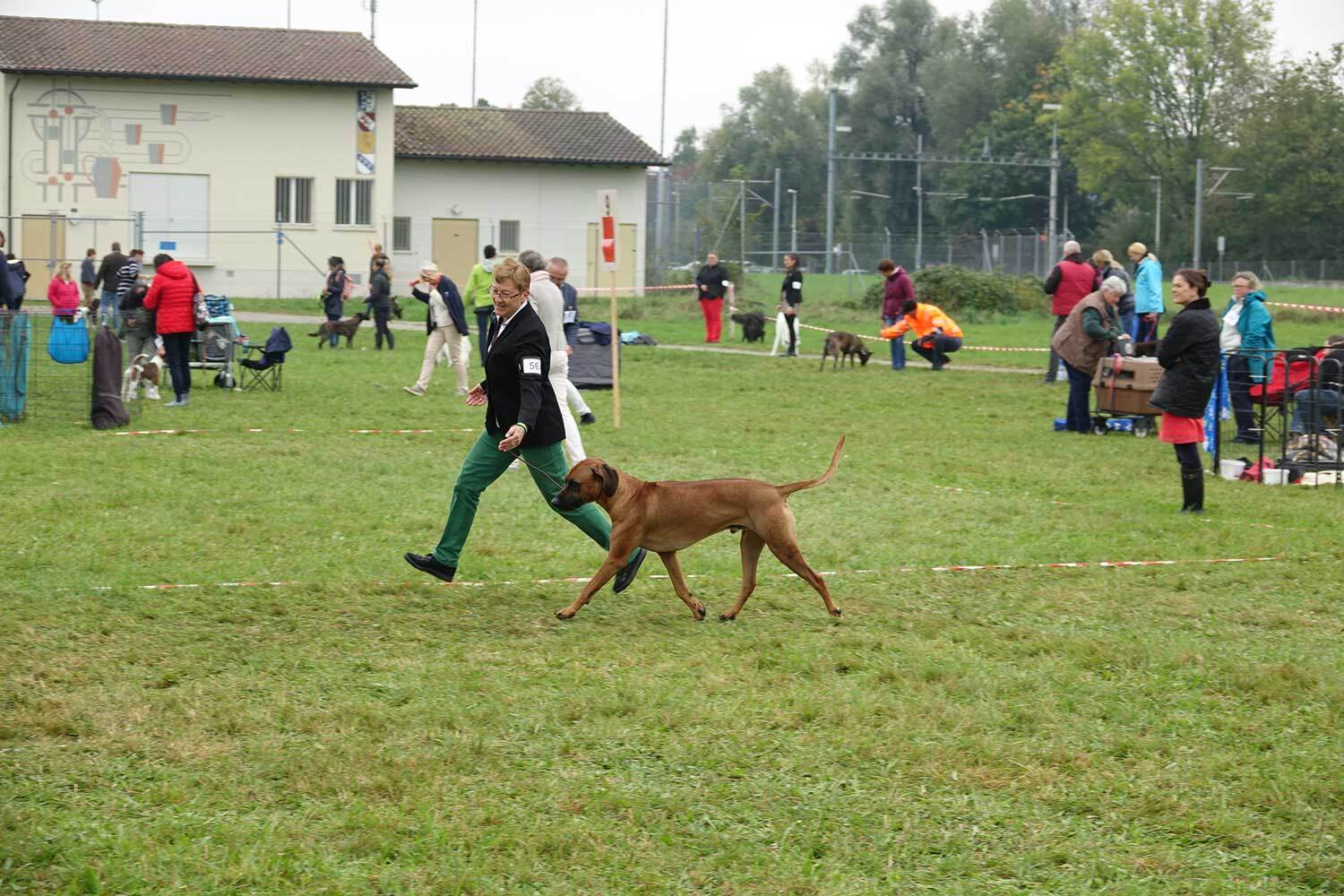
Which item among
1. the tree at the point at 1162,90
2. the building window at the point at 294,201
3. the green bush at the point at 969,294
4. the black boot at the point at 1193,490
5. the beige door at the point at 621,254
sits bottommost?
the black boot at the point at 1193,490

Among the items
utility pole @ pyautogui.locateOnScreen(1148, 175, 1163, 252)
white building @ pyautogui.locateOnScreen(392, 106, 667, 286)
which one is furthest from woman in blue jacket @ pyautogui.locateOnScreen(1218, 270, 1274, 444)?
utility pole @ pyautogui.locateOnScreen(1148, 175, 1163, 252)

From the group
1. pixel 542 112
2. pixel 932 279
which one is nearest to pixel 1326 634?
pixel 932 279

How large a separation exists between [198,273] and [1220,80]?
5596 cm

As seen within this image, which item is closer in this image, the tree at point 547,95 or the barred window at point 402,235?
the barred window at point 402,235

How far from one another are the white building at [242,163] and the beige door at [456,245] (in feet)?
0.16

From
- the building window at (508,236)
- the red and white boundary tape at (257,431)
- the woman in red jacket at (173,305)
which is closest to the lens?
the red and white boundary tape at (257,431)

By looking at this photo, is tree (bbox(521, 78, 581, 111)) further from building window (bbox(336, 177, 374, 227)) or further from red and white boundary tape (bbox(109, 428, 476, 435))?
red and white boundary tape (bbox(109, 428, 476, 435))

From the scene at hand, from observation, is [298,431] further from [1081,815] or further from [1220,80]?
[1220,80]

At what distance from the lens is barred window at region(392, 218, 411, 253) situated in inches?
1820

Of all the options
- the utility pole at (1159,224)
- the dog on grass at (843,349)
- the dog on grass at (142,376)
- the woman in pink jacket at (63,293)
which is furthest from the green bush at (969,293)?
the dog on grass at (142,376)

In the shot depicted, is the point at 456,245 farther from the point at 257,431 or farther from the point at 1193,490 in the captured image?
the point at 1193,490

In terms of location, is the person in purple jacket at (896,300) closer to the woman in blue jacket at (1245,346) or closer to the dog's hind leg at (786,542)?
the woman in blue jacket at (1245,346)

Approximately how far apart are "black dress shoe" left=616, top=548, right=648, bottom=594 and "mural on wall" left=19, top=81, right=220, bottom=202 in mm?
38057

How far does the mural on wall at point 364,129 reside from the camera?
4419 cm
